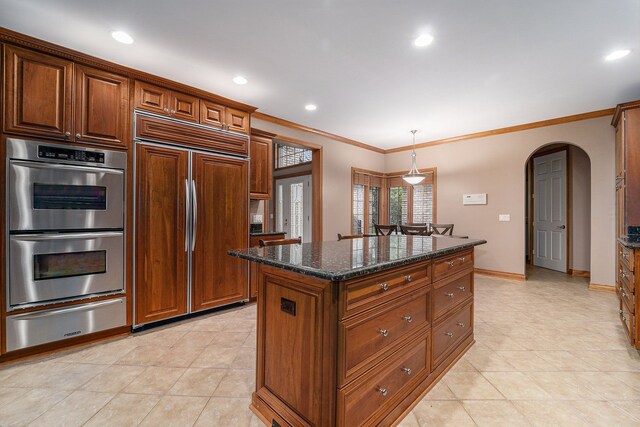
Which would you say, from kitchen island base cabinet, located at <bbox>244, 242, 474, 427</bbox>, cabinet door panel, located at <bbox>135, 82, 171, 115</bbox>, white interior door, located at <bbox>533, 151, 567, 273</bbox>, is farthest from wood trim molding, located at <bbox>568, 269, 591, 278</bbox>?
cabinet door panel, located at <bbox>135, 82, 171, 115</bbox>

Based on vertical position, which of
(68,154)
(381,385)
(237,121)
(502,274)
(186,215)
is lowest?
(502,274)

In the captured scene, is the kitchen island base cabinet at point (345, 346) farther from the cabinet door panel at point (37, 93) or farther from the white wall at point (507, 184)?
the white wall at point (507, 184)

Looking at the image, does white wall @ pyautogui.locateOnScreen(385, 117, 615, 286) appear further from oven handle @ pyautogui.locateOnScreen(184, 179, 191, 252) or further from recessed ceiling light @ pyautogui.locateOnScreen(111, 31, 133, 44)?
recessed ceiling light @ pyautogui.locateOnScreen(111, 31, 133, 44)

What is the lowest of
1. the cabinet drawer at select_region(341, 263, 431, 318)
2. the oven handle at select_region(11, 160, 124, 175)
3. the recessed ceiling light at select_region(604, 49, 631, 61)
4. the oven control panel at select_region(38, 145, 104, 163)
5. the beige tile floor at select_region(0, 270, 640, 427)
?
the beige tile floor at select_region(0, 270, 640, 427)

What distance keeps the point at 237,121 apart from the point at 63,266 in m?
2.18

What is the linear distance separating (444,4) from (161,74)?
274cm

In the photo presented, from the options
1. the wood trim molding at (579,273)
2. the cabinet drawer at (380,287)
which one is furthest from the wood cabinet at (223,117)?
the wood trim molding at (579,273)

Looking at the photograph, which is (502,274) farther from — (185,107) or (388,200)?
(185,107)

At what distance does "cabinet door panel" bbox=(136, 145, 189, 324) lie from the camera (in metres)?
2.67

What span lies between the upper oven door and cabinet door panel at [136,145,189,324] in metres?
0.20

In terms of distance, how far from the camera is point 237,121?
3395 mm

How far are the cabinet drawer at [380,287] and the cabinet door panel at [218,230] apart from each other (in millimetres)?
2233

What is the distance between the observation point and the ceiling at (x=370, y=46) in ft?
6.69

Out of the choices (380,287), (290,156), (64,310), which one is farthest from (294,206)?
(380,287)
